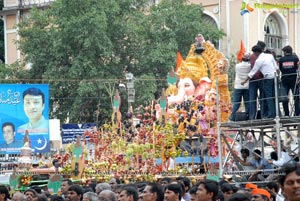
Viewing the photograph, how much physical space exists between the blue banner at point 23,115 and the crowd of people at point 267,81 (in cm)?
1550

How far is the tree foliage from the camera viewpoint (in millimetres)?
38500

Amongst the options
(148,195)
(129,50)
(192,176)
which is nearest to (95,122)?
(129,50)

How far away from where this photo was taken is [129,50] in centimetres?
Answer: 4000

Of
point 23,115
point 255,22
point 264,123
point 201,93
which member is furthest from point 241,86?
point 255,22

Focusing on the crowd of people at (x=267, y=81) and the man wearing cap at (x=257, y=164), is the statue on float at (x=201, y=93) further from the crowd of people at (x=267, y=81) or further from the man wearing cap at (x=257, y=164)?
the crowd of people at (x=267, y=81)

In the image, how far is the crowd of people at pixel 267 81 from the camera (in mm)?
16625

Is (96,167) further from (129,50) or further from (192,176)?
(129,50)

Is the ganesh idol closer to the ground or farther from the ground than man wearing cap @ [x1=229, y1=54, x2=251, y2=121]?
farther from the ground

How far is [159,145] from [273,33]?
22658 mm

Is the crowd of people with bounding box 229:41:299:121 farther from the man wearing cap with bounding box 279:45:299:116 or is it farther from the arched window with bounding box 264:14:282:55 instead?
the arched window with bounding box 264:14:282:55

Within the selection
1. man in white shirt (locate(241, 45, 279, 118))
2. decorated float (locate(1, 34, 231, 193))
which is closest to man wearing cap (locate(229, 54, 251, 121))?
man in white shirt (locate(241, 45, 279, 118))

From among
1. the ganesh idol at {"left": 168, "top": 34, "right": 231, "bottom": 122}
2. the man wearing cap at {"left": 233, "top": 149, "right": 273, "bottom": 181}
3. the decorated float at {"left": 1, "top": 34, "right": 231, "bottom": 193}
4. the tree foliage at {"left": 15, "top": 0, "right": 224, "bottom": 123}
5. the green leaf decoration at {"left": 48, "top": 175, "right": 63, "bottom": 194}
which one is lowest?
the green leaf decoration at {"left": 48, "top": 175, "right": 63, "bottom": 194}

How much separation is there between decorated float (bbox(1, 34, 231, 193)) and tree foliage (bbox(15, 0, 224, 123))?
41.2 ft

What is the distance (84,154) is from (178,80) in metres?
5.82
